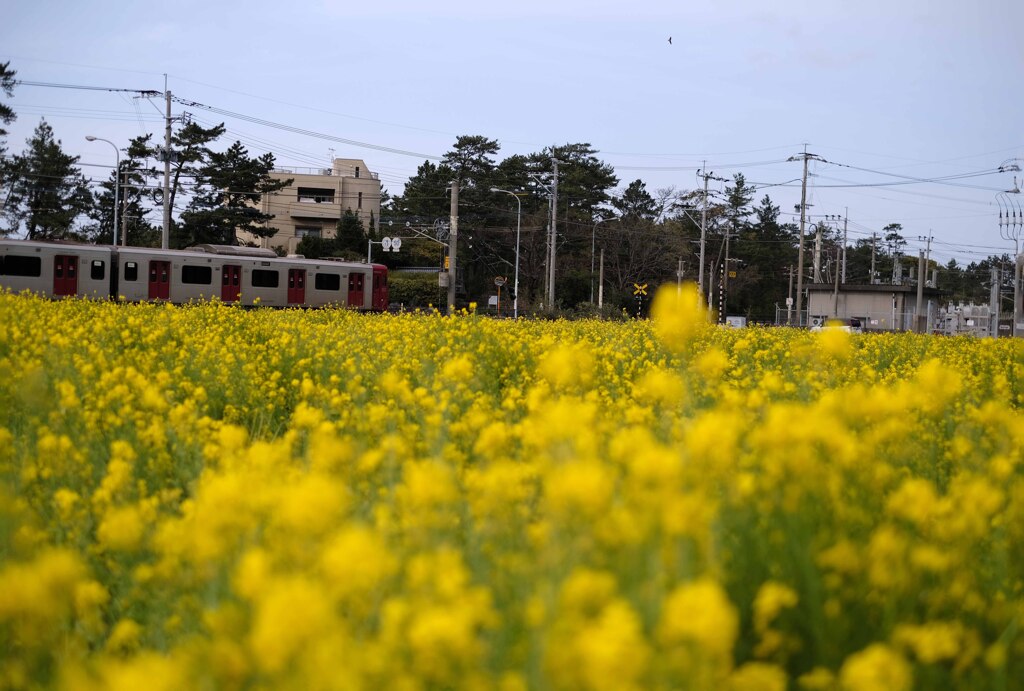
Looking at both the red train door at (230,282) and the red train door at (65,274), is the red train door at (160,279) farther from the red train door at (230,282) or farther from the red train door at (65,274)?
the red train door at (65,274)

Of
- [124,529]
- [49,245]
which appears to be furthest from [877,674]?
[49,245]

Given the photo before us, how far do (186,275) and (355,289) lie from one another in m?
5.69

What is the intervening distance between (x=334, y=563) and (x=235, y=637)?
1.11ft

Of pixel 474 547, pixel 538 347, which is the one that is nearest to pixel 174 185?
pixel 538 347

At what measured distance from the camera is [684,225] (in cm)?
7325

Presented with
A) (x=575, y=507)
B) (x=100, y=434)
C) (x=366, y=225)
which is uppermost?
(x=366, y=225)

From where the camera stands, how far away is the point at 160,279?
27.8 m

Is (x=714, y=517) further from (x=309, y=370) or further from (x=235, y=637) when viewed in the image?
(x=309, y=370)

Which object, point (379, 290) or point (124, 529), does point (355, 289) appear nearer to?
point (379, 290)

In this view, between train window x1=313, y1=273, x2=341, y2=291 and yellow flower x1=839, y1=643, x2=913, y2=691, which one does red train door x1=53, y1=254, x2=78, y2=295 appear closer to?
train window x1=313, y1=273, x2=341, y2=291

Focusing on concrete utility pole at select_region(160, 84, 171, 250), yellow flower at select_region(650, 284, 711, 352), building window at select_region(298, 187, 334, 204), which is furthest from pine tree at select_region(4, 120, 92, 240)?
yellow flower at select_region(650, 284, 711, 352)

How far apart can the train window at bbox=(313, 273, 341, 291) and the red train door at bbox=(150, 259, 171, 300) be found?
4845 millimetres

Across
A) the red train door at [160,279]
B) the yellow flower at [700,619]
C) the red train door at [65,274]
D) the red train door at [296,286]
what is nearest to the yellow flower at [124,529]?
the yellow flower at [700,619]

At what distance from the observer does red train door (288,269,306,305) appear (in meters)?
30.4
